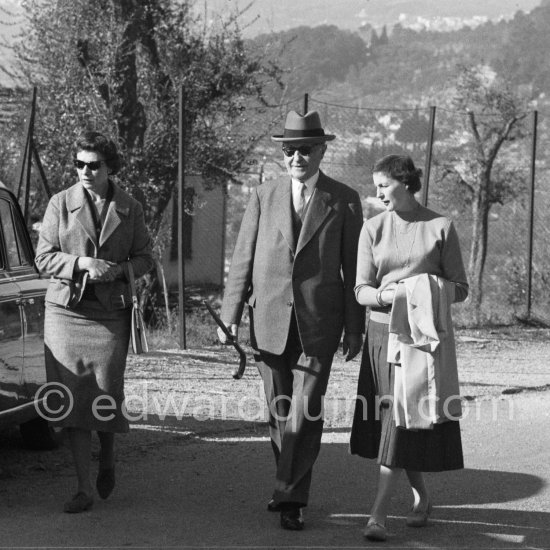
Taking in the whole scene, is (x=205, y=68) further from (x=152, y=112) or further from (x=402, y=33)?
(x=402, y=33)

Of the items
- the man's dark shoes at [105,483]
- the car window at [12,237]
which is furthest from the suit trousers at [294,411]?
the car window at [12,237]

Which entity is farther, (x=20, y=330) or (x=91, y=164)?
(x=20, y=330)

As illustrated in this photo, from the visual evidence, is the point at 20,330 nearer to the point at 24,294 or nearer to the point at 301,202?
the point at 24,294

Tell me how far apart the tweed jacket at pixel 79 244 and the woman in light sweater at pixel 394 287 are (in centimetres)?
136

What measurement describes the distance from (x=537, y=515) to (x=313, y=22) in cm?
17759

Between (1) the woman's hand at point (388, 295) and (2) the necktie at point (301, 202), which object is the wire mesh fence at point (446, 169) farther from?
(1) the woman's hand at point (388, 295)

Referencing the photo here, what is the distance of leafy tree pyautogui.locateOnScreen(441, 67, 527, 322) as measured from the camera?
27875 millimetres

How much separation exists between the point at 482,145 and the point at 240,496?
23.0 metres

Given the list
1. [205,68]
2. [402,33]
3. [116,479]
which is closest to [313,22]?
[402,33]

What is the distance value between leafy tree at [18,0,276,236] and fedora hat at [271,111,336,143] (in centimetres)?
1033

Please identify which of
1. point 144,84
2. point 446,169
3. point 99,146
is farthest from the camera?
point 446,169

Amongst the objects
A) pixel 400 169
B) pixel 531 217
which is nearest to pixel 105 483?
pixel 400 169

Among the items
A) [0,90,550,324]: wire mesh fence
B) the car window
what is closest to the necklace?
[0,90,550,324]: wire mesh fence

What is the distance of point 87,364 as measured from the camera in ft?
20.4
